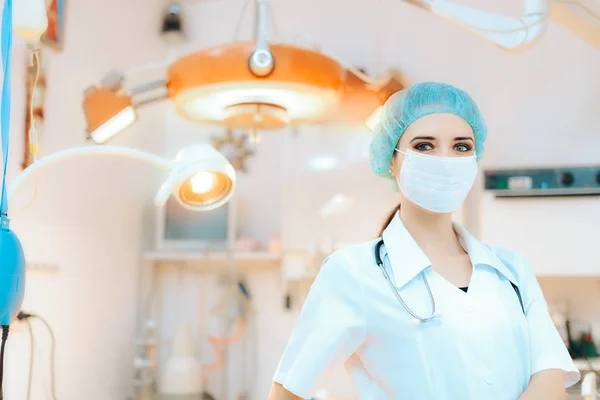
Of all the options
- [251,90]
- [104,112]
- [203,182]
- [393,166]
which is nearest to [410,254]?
[393,166]

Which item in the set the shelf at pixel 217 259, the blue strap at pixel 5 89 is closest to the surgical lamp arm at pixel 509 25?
the blue strap at pixel 5 89

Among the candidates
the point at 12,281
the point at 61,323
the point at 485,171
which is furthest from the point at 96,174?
the point at 12,281

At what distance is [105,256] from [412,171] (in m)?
2.00

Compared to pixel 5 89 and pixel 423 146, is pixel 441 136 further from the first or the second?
pixel 5 89

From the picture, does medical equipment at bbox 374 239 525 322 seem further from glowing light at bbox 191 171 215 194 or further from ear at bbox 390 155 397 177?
glowing light at bbox 191 171 215 194

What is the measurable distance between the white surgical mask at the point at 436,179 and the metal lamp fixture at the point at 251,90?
1.67 ft

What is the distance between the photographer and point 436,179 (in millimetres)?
1345

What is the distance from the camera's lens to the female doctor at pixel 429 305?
4.02ft

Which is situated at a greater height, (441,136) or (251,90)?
(251,90)

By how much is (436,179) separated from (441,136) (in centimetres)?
9

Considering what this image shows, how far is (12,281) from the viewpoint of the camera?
1136mm

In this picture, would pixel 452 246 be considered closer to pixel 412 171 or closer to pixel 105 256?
pixel 412 171

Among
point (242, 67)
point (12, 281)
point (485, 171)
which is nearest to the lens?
point (12, 281)

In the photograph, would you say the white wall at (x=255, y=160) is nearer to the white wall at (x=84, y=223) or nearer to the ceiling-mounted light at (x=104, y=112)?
the white wall at (x=84, y=223)
